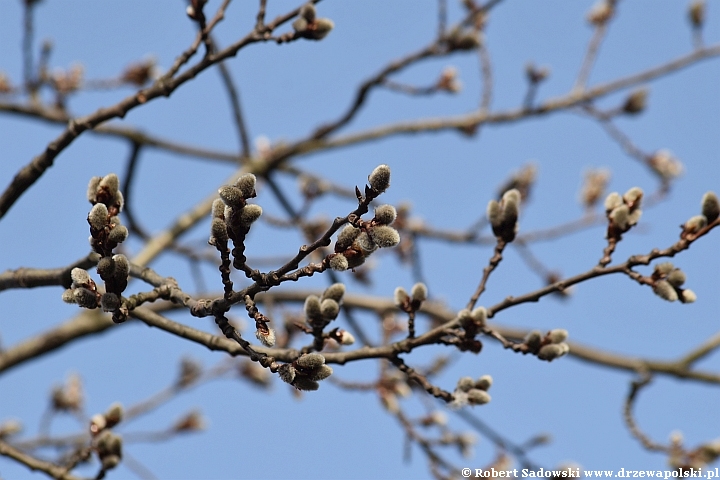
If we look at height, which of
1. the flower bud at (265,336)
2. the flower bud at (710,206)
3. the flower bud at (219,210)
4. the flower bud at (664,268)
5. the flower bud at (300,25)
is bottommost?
the flower bud at (265,336)

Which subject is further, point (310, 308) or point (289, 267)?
point (310, 308)

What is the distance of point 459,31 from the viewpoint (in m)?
5.37

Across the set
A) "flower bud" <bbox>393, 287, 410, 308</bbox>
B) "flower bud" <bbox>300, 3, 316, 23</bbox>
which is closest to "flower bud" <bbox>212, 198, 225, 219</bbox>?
"flower bud" <bbox>393, 287, 410, 308</bbox>

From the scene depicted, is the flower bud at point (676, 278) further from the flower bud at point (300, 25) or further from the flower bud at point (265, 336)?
the flower bud at point (300, 25)

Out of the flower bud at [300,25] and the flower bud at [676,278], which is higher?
the flower bud at [300,25]

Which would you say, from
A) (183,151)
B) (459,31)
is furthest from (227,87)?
(459,31)

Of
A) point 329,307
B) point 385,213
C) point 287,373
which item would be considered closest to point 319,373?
point 287,373

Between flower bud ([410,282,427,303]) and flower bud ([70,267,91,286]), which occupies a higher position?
flower bud ([410,282,427,303])

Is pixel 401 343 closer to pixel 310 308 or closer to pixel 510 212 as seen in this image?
pixel 310 308

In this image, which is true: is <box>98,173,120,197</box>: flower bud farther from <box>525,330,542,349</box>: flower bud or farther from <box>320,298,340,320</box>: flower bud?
<box>525,330,542,349</box>: flower bud

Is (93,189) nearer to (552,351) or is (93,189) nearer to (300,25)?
(300,25)

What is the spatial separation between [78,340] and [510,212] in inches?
140

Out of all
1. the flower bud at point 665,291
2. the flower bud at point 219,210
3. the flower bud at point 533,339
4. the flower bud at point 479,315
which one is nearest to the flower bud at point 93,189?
the flower bud at point 219,210

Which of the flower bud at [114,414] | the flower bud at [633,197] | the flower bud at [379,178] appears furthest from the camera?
the flower bud at [114,414]
